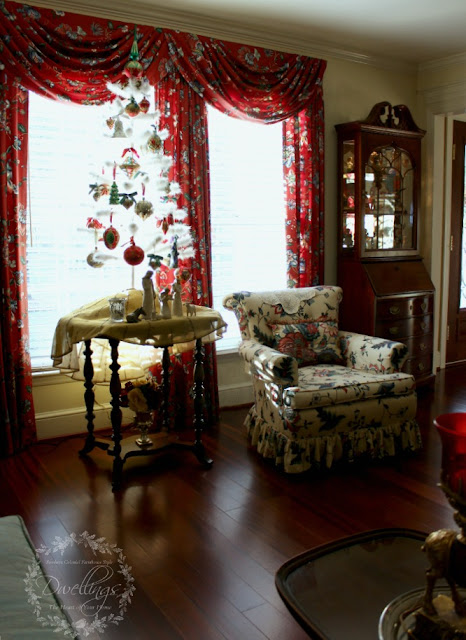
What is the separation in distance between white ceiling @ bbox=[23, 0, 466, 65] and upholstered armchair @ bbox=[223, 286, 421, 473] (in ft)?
5.81

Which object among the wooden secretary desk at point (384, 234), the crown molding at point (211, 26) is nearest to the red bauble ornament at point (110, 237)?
the crown molding at point (211, 26)

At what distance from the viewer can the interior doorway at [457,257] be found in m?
5.52

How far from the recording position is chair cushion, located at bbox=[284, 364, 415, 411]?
3074 mm

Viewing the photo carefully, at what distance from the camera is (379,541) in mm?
1742

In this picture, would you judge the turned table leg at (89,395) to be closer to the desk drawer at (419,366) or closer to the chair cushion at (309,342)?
the chair cushion at (309,342)

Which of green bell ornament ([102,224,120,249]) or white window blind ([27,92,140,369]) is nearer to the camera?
green bell ornament ([102,224,120,249])

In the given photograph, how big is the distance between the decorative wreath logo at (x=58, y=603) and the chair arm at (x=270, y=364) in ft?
3.84

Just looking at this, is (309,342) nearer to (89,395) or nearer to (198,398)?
(198,398)

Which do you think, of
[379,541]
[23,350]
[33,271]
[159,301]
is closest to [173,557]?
[379,541]

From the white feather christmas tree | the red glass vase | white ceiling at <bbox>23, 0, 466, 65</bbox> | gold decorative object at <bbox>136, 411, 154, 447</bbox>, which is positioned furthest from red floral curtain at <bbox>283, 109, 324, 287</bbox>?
the red glass vase

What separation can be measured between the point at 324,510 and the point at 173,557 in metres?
0.75

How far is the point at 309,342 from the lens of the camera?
12.4 feet

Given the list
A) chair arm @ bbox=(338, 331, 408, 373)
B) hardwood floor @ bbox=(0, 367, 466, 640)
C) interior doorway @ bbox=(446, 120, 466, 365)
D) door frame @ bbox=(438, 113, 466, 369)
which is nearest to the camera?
hardwood floor @ bbox=(0, 367, 466, 640)

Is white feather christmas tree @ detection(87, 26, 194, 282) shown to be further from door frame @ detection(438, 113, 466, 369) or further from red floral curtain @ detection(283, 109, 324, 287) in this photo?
door frame @ detection(438, 113, 466, 369)
